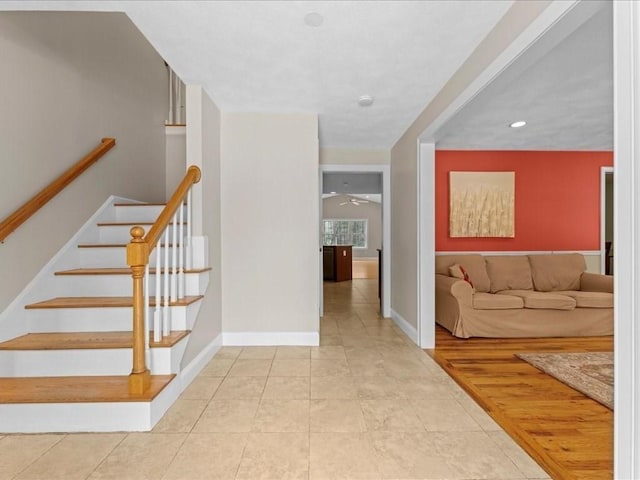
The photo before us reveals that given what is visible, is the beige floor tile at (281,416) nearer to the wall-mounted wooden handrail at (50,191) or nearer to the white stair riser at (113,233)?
the white stair riser at (113,233)

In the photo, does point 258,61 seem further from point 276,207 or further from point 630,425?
point 630,425

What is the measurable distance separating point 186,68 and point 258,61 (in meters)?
0.58

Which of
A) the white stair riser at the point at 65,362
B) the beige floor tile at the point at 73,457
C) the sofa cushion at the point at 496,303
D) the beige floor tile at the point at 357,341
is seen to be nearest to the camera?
the beige floor tile at the point at 73,457

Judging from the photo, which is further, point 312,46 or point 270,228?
point 270,228

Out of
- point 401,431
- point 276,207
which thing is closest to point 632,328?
point 401,431

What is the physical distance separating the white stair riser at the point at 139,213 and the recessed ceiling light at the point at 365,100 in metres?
2.18

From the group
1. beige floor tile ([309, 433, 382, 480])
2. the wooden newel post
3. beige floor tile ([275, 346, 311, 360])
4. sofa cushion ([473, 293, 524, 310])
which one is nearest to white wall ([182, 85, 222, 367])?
the wooden newel post

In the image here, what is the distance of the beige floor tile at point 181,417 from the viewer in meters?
1.89

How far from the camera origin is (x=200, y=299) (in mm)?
2691

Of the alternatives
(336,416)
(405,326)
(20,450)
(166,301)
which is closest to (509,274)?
(405,326)

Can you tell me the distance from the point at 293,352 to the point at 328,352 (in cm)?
34

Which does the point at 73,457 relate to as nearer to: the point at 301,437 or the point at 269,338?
the point at 301,437

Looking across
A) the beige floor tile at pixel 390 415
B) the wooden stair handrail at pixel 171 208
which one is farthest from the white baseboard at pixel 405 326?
the wooden stair handrail at pixel 171 208

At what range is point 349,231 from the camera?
1377 centimetres
